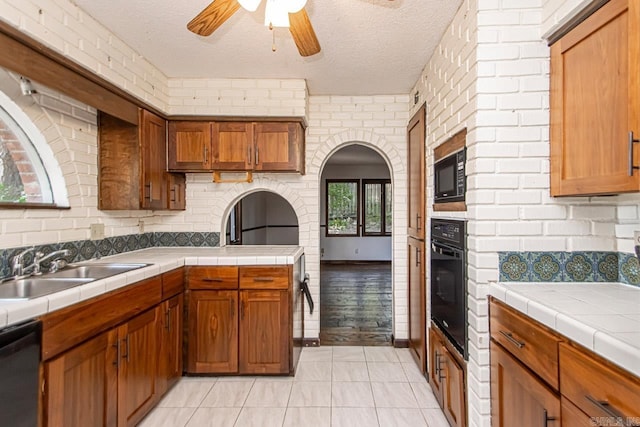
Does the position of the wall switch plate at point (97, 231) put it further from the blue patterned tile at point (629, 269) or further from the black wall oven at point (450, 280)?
the blue patterned tile at point (629, 269)

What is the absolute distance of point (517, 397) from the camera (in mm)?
1463

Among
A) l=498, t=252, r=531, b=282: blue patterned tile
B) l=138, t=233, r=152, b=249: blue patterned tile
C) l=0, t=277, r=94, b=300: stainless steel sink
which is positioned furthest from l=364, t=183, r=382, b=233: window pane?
l=0, t=277, r=94, b=300: stainless steel sink

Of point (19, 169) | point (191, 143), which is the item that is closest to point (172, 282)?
point (19, 169)

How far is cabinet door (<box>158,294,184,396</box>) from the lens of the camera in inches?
96.0

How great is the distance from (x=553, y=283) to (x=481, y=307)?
0.36 m

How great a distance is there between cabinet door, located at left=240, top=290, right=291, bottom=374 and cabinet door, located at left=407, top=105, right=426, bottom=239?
1293 mm

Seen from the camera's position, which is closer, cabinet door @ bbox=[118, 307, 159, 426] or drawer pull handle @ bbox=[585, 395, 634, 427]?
drawer pull handle @ bbox=[585, 395, 634, 427]

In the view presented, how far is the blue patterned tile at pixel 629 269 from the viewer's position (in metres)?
1.62

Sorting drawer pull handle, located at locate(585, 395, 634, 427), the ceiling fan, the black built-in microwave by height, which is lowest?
drawer pull handle, located at locate(585, 395, 634, 427)

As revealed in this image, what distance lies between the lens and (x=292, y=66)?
289 cm

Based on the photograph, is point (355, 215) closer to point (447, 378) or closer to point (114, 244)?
point (114, 244)

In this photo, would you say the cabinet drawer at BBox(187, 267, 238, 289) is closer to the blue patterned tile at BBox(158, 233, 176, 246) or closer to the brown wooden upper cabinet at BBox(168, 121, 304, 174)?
the blue patterned tile at BBox(158, 233, 176, 246)

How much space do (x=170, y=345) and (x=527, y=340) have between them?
2267mm

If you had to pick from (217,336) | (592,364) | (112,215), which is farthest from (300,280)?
(592,364)
